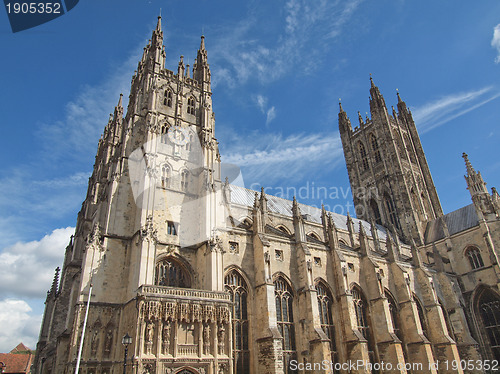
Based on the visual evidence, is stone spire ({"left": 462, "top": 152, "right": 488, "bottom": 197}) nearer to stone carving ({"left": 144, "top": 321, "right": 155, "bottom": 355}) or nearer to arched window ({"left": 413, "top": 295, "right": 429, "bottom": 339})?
arched window ({"left": 413, "top": 295, "right": 429, "bottom": 339})

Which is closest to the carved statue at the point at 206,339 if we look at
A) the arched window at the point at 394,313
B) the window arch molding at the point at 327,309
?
the window arch molding at the point at 327,309

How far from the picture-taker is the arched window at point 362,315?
30.0 metres

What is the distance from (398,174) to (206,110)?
32.9m

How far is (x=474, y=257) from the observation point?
42031 mm

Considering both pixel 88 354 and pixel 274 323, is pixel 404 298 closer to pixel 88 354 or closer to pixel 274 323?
pixel 274 323

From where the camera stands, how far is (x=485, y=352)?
1433 inches

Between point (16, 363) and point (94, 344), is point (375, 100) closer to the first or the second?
point (94, 344)

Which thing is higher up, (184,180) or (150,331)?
(184,180)

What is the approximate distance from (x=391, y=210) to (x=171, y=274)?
3906 cm

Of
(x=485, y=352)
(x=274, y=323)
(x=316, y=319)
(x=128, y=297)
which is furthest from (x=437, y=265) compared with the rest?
(x=128, y=297)

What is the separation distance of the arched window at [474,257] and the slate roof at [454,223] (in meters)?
3.03

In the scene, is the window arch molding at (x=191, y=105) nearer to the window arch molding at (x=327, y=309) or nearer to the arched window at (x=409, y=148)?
the window arch molding at (x=327, y=309)

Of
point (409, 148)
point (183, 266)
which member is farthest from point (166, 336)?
point (409, 148)

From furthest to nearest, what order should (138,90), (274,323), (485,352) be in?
(485,352) → (138,90) → (274,323)
